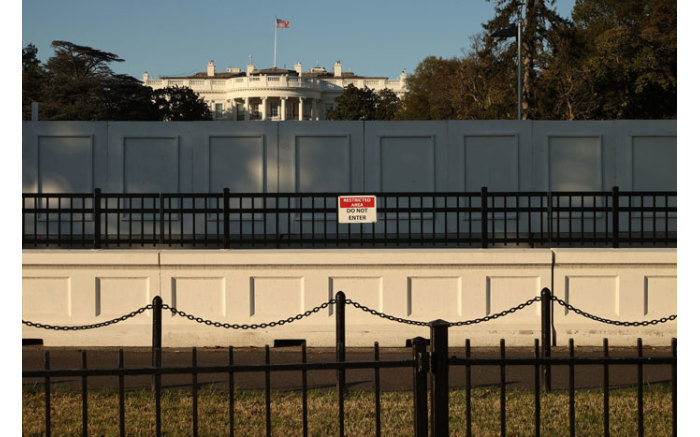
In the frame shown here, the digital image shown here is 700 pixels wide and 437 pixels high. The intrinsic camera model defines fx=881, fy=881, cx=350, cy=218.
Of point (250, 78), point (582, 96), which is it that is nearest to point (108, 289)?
point (582, 96)

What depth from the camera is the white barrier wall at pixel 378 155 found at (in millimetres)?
17516

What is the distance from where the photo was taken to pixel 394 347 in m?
11.5

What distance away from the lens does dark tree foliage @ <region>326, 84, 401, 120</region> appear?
76.8 metres

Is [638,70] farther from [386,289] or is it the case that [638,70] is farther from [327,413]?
[327,413]

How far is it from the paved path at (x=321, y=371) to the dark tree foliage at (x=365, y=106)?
214 feet

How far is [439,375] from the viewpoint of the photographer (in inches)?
193

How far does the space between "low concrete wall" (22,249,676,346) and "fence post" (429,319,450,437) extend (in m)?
6.46

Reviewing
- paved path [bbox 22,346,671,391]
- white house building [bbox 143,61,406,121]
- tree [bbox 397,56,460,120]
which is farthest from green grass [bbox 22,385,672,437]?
white house building [bbox 143,61,406,121]

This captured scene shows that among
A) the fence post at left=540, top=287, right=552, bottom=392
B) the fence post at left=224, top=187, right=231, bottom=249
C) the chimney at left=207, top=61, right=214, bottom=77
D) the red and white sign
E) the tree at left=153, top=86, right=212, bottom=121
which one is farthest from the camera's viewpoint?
the chimney at left=207, top=61, right=214, bottom=77

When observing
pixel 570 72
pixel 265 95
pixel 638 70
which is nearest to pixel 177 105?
pixel 265 95

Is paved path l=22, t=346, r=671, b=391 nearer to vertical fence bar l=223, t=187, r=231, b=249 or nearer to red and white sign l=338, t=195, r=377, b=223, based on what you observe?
vertical fence bar l=223, t=187, r=231, b=249

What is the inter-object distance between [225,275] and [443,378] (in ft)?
22.8
